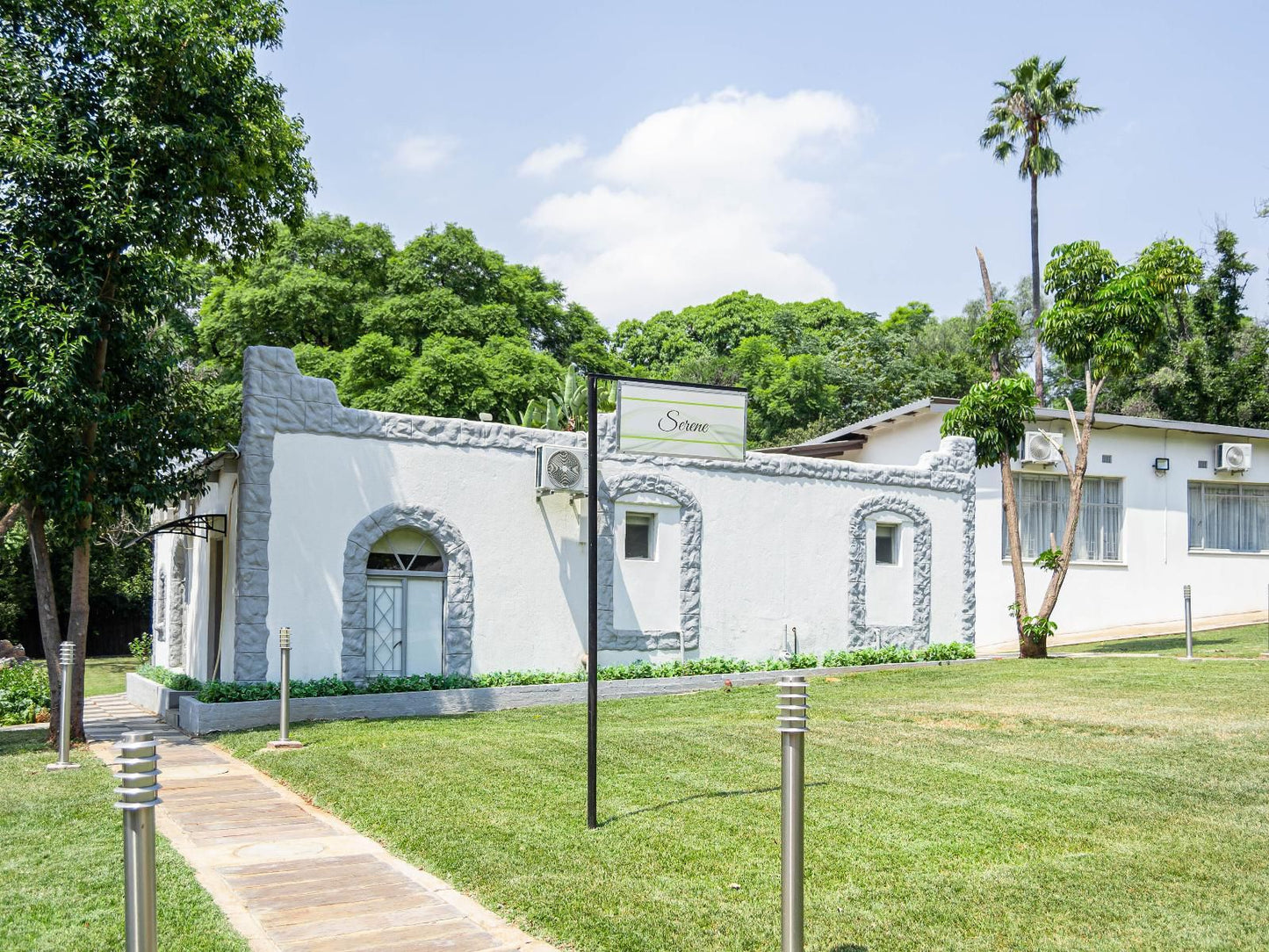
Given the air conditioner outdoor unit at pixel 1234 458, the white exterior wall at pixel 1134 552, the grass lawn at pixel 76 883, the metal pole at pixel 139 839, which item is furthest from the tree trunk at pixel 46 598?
the air conditioner outdoor unit at pixel 1234 458

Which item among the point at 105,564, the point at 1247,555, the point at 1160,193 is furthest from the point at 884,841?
the point at 105,564

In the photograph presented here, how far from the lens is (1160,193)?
23.0m

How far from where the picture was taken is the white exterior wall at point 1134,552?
2239cm

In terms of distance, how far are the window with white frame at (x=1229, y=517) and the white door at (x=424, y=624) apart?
17.7 metres

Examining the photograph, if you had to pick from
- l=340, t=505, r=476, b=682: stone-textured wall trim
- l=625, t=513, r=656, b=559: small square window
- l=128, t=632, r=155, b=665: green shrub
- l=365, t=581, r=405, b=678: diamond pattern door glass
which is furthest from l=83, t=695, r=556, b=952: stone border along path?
l=128, t=632, r=155, b=665: green shrub

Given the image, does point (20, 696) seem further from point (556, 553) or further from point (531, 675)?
point (556, 553)

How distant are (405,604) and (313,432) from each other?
107 inches

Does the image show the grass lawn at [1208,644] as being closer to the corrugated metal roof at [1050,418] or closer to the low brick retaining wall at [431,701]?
the corrugated metal roof at [1050,418]

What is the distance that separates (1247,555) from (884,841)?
2216 centimetres

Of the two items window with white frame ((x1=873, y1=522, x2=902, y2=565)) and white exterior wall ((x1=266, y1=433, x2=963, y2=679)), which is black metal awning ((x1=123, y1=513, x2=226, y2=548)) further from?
window with white frame ((x1=873, y1=522, x2=902, y2=565))

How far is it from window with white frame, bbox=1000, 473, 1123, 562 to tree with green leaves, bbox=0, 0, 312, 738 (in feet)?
54.1

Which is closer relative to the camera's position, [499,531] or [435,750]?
[435,750]

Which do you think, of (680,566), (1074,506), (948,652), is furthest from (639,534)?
(1074,506)

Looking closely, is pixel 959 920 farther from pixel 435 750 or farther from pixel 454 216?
pixel 454 216
